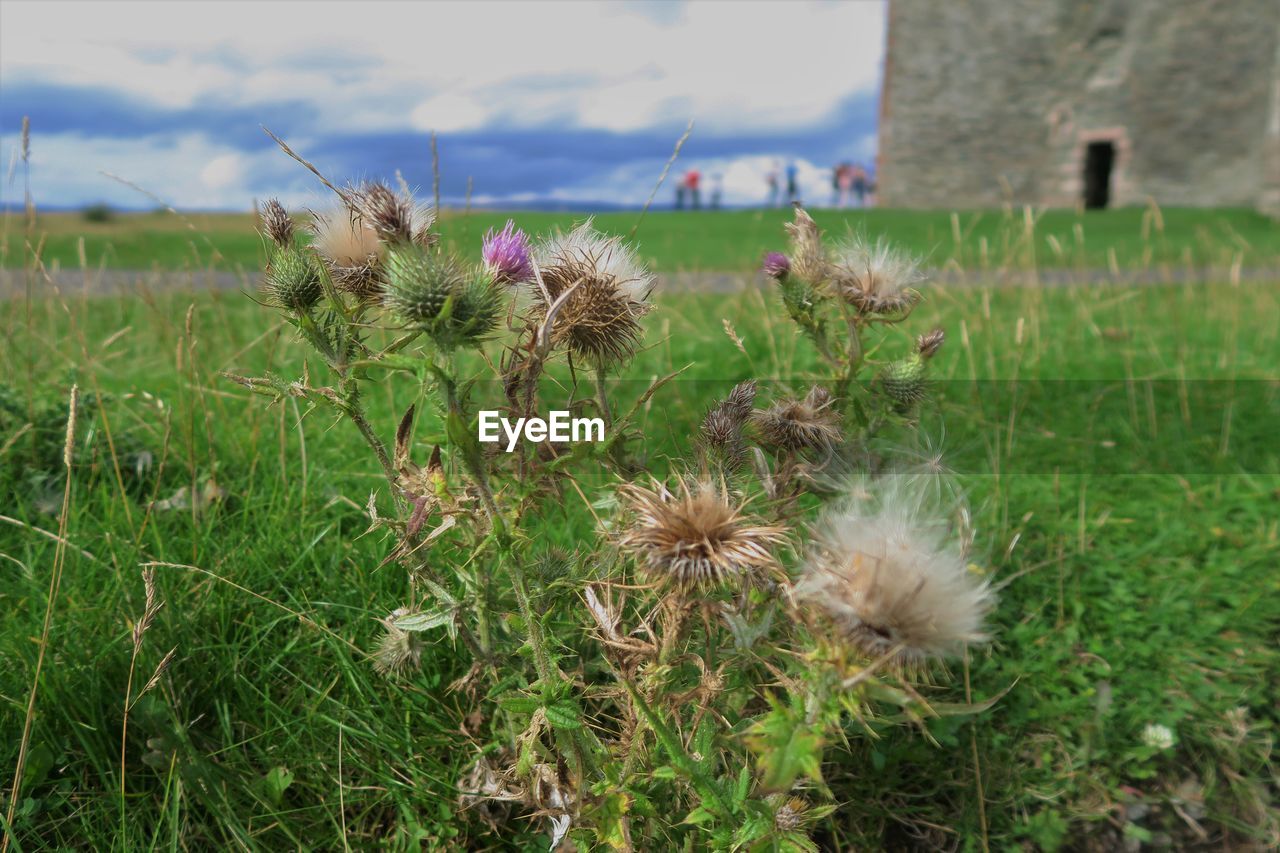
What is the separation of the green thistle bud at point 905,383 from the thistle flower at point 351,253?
881 millimetres

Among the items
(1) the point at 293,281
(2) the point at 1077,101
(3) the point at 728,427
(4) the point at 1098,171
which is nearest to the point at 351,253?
(1) the point at 293,281

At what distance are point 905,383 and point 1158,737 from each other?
1481 mm

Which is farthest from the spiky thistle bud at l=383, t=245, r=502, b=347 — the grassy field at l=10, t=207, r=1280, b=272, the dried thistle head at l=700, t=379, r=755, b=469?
the grassy field at l=10, t=207, r=1280, b=272

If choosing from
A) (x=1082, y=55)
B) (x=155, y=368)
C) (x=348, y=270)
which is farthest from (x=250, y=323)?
(x=1082, y=55)

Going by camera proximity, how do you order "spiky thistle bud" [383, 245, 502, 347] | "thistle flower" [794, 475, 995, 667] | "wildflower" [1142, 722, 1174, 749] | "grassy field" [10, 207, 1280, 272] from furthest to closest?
"grassy field" [10, 207, 1280, 272]
"wildflower" [1142, 722, 1174, 749]
"spiky thistle bud" [383, 245, 502, 347]
"thistle flower" [794, 475, 995, 667]

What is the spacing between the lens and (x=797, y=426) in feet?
4.54

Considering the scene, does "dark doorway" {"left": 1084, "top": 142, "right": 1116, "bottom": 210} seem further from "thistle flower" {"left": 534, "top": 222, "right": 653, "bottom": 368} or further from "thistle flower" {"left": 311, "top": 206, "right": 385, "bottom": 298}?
"thistle flower" {"left": 311, "top": 206, "right": 385, "bottom": 298}

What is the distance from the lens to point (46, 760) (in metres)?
1.74

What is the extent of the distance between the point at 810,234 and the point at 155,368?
12.2 ft

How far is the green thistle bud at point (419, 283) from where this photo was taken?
3.66 ft

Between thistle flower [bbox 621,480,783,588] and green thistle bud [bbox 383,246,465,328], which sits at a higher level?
green thistle bud [bbox 383,246,465,328]

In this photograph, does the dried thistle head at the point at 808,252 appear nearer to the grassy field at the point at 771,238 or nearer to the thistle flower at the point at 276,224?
the thistle flower at the point at 276,224

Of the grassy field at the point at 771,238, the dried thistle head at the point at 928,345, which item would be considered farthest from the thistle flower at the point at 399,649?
the grassy field at the point at 771,238

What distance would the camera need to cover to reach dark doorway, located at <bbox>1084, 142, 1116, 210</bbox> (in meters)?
23.3
